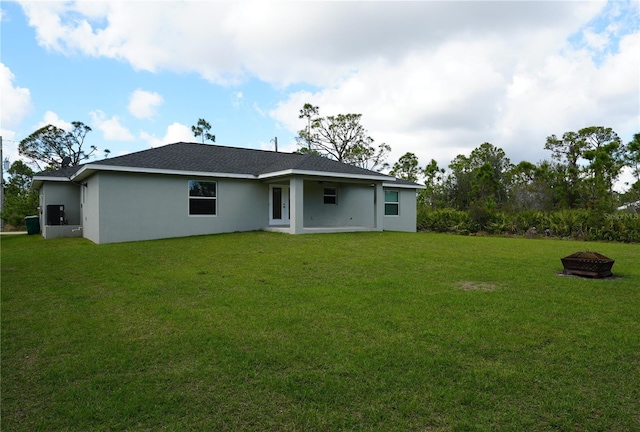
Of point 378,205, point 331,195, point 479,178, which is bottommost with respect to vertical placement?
point 378,205

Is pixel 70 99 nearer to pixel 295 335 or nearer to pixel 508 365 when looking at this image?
pixel 295 335

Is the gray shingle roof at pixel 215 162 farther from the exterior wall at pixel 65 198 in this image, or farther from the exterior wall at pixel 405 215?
the exterior wall at pixel 405 215

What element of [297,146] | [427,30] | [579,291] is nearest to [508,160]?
[297,146]

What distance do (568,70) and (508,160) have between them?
2246 centimetres

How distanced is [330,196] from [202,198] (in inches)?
247

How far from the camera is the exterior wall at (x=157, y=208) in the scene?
13.5 meters

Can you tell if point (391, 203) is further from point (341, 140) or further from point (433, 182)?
point (341, 140)

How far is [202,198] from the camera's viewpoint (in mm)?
15297

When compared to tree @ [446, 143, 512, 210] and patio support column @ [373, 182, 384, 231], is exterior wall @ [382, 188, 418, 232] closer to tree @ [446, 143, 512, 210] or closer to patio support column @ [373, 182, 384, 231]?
patio support column @ [373, 182, 384, 231]

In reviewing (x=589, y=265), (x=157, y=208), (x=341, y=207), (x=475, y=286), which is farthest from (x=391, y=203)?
(x=475, y=286)

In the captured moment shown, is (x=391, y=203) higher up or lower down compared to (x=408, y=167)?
lower down

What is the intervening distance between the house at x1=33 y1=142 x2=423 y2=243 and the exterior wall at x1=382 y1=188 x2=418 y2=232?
1.89 meters

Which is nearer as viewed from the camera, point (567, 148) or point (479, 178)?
point (479, 178)

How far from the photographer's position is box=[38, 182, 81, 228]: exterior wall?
1819cm
